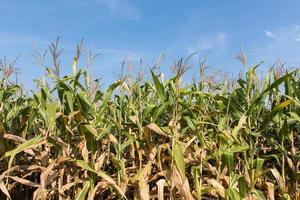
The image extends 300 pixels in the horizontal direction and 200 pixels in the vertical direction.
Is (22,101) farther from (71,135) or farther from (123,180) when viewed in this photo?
(123,180)

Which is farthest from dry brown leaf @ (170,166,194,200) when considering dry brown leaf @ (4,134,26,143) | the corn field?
dry brown leaf @ (4,134,26,143)

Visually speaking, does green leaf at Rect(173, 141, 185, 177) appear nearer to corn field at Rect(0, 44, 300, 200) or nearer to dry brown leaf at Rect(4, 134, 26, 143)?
corn field at Rect(0, 44, 300, 200)

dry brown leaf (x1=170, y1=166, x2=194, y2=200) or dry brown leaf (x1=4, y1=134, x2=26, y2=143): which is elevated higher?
dry brown leaf (x1=4, y1=134, x2=26, y2=143)

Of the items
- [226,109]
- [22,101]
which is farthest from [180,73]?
[22,101]

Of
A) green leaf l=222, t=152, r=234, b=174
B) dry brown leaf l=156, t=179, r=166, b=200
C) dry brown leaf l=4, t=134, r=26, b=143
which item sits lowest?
dry brown leaf l=156, t=179, r=166, b=200

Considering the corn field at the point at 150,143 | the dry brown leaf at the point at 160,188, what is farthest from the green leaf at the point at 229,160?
the dry brown leaf at the point at 160,188

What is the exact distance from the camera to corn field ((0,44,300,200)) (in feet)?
9.28

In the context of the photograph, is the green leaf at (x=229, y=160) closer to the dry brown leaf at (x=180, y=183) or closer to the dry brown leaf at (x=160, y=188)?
the dry brown leaf at (x=180, y=183)

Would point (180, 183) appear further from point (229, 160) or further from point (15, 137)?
point (15, 137)

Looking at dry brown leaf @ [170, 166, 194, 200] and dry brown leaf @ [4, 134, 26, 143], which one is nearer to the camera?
dry brown leaf @ [170, 166, 194, 200]

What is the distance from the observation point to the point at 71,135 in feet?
9.68

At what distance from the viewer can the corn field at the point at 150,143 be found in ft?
9.28

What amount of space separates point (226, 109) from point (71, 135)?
127 centimetres

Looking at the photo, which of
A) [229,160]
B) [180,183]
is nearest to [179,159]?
[180,183]
